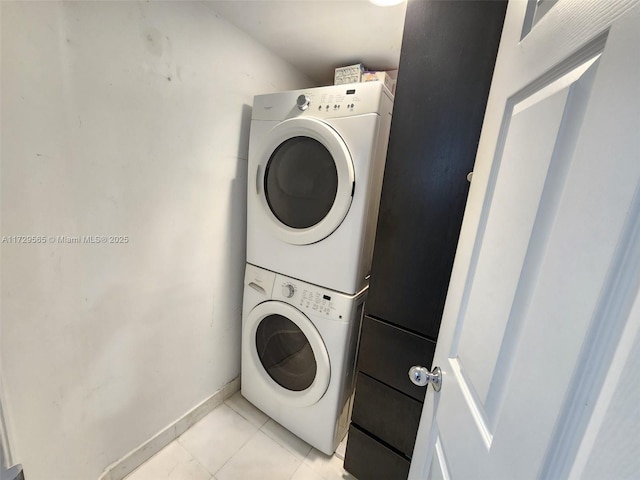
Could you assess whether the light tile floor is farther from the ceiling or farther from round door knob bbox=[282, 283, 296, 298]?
the ceiling

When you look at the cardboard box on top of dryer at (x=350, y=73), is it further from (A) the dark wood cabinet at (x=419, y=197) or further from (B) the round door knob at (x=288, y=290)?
(B) the round door knob at (x=288, y=290)

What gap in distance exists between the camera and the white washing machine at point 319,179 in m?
1.00

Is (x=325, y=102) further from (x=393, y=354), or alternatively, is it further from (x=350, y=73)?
(x=393, y=354)

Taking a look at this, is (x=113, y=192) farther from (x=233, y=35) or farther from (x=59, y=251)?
(x=233, y=35)

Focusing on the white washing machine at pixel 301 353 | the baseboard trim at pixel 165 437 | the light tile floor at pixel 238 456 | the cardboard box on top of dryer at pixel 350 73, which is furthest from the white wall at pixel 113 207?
the cardboard box on top of dryer at pixel 350 73

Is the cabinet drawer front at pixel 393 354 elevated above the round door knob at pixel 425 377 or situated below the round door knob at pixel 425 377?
below

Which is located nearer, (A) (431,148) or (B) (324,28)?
(A) (431,148)

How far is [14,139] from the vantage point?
2.31 ft

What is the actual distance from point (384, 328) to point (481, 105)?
2.73 feet

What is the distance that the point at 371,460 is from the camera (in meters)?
1.14

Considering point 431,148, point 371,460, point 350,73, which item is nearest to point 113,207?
point 431,148

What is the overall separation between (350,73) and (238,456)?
6.89ft

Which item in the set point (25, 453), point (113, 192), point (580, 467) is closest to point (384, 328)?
point (580, 467)

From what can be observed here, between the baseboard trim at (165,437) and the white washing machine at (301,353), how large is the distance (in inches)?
5.4
